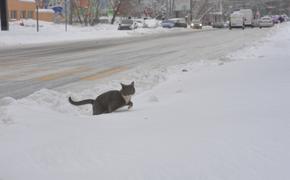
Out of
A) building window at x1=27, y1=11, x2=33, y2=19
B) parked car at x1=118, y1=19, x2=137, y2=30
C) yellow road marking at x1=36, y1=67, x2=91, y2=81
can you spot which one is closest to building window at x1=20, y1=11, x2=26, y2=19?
building window at x1=27, y1=11, x2=33, y2=19

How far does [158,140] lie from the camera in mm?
5570

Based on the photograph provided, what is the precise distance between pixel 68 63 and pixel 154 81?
6724 millimetres

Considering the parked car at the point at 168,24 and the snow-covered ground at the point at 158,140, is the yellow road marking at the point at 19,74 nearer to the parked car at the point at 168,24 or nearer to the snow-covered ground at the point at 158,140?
the snow-covered ground at the point at 158,140

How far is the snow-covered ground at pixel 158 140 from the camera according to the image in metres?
4.55

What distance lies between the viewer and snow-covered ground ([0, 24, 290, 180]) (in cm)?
455

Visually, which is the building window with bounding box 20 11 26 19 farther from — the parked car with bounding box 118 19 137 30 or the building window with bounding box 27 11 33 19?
the parked car with bounding box 118 19 137 30

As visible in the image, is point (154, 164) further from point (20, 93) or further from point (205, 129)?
point (20, 93)

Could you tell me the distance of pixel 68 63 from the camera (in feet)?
65.7

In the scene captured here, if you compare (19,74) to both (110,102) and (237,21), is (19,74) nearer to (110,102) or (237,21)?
(110,102)

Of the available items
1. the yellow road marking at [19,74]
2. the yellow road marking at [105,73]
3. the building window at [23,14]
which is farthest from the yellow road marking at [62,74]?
the building window at [23,14]

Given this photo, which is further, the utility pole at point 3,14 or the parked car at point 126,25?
the parked car at point 126,25

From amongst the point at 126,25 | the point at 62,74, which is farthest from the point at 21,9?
the point at 62,74

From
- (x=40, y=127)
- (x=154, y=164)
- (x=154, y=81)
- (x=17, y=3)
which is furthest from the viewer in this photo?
(x=17, y=3)

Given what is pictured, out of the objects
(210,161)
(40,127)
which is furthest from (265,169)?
(40,127)
